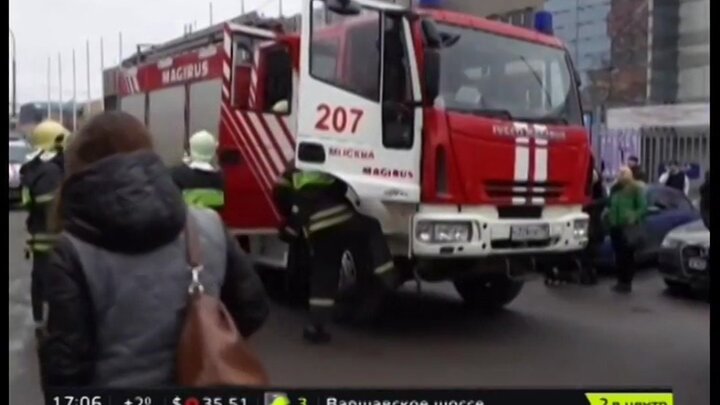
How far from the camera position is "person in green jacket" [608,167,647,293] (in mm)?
1749

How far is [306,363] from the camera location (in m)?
1.73

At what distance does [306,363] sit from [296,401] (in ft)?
0.25

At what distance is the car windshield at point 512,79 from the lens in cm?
183

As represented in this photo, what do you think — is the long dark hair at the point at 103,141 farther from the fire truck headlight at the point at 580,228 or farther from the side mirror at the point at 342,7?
the fire truck headlight at the point at 580,228

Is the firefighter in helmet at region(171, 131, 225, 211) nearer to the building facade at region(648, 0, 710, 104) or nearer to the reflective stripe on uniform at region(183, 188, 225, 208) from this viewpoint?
the reflective stripe on uniform at region(183, 188, 225, 208)

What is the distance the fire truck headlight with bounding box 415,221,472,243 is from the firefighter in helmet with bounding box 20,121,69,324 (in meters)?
0.71

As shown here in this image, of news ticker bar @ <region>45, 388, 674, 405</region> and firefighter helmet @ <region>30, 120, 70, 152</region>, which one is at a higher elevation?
firefighter helmet @ <region>30, 120, 70, 152</region>

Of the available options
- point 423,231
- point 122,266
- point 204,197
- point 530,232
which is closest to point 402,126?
point 423,231

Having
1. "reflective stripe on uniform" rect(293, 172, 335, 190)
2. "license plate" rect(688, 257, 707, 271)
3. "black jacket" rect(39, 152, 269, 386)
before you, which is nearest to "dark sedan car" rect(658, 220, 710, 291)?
"license plate" rect(688, 257, 707, 271)

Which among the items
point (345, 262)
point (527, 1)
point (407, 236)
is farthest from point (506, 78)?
point (345, 262)

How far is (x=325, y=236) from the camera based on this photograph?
5.92 ft

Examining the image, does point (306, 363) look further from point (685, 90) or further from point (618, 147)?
point (685, 90)

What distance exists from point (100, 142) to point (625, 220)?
104 cm
